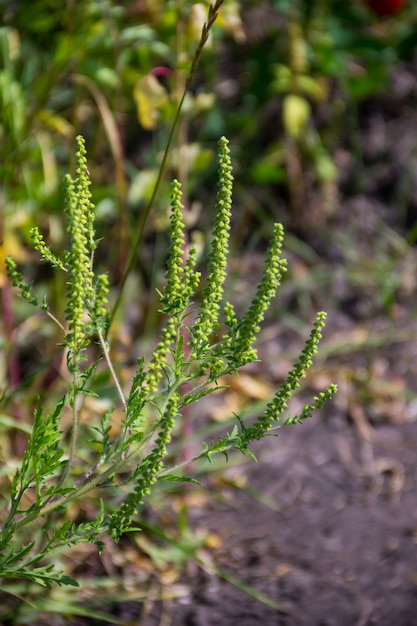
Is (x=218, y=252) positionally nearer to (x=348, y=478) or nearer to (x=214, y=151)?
(x=348, y=478)

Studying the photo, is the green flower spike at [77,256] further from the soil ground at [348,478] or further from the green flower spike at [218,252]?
the soil ground at [348,478]

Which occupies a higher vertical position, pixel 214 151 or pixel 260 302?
pixel 214 151

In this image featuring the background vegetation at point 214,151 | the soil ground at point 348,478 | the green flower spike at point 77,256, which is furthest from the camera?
the background vegetation at point 214,151

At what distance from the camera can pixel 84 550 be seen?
170cm

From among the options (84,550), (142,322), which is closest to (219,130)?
(142,322)

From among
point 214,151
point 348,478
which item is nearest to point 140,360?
point 348,478

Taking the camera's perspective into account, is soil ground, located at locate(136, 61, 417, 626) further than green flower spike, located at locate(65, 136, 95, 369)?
Yes

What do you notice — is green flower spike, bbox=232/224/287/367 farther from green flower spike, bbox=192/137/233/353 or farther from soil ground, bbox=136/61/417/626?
soil ground, bbox=136/61/417/626

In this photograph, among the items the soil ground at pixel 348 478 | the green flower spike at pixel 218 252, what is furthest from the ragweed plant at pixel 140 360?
the soil ground at pixel 348 478

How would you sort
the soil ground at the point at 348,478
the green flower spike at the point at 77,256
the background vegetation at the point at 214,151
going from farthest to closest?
the background vegetation at the point at 214,151 → the soil ground at the point at 348,478 → the green flower spike at the point at 77,256

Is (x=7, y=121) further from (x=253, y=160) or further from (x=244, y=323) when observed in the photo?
(x=253, y=160)

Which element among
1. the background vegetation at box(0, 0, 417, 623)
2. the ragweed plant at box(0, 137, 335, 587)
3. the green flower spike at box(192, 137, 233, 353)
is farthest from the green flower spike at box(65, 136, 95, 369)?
the background vegetation at box(0, 0, 417, 623)

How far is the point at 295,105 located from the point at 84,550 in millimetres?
1451

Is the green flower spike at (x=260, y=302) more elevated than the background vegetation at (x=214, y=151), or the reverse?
the background vegetation at (x=214, y=151)
